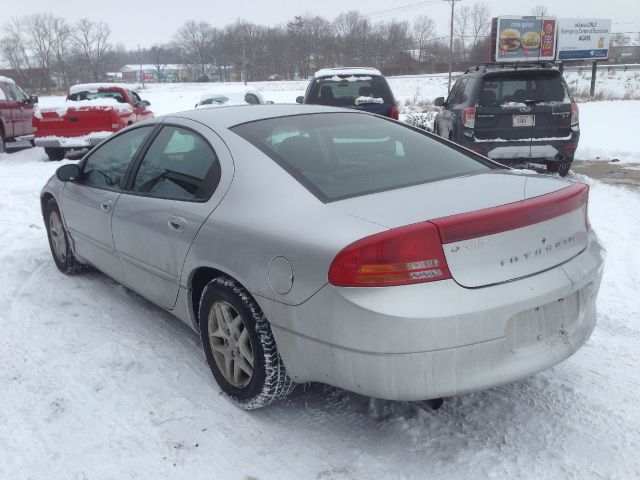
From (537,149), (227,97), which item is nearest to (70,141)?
(227,97)

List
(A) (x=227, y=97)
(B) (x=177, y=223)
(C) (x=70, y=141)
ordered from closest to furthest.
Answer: (B) (x=177, y=223)
(C) (x=70, y=141)
(A) (x=227, y=97)

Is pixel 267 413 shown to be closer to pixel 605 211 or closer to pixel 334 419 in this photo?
pixel 334 419

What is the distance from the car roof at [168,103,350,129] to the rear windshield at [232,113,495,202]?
8cm

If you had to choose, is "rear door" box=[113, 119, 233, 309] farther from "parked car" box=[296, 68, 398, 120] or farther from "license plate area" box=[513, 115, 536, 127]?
"parked car" box=[296, 68, 398, 120]

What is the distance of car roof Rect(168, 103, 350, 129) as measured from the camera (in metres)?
3.25

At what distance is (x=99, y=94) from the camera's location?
13281 mm

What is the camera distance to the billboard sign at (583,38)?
34281 millimetres

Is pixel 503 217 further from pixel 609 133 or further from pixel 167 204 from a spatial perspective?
pixel 609 133

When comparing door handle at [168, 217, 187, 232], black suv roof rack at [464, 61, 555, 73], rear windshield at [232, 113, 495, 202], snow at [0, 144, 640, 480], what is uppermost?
black suv roof rack at [464, 61, 555, 73]

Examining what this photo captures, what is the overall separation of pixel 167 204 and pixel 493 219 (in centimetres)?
180

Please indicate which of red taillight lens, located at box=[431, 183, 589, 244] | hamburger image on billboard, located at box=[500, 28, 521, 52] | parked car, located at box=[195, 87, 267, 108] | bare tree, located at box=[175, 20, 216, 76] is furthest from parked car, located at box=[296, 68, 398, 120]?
bare tree, located at box=[175, 20, 216, 76]

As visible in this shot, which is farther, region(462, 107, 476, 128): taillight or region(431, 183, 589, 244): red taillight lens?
region(462, 107, 476, 128): taillight

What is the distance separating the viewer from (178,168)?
334 cm

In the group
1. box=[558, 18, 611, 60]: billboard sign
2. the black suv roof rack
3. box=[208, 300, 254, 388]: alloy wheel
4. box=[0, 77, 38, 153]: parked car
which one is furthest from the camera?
box=[558, 18, 611, 60]: billboard sign
